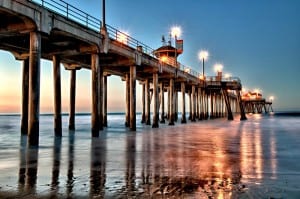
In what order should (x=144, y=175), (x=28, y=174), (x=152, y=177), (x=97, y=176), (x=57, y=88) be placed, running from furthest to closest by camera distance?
(x=57, y=88), (x=28, y=174), (x=144, y=175), (x=97, y=176), (x=152, y=177)

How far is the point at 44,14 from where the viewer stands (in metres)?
16.3

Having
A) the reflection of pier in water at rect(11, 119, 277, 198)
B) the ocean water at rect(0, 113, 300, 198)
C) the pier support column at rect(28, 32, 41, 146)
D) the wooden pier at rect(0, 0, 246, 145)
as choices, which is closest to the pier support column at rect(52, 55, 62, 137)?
the wooden pier at rect(0, 0, 246, 145)

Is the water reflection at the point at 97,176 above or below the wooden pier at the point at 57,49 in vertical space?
below

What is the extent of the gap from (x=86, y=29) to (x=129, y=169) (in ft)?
45.1

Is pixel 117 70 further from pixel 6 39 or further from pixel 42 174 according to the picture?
pixel 42 174

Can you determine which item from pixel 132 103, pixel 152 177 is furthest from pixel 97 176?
pixel 132 103

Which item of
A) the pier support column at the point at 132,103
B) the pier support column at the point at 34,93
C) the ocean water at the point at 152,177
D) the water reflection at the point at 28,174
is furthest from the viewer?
the pier support column at the point at 132,103

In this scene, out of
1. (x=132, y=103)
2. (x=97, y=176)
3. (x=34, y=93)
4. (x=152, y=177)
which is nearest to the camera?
(x=152, y=177)

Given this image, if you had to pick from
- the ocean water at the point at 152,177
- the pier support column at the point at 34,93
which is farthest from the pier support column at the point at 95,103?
the ocean water at the point at 152,177

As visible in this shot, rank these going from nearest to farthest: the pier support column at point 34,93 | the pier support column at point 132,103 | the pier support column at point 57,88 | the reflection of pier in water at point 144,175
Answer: the reflection of pier in water at point 144,175, the pier support column at point 34,93, the pier support column at point 57,88, the pier support column at point 132,103

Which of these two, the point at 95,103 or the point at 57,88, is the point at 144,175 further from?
the point at 57,88

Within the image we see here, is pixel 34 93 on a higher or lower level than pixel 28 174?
higher

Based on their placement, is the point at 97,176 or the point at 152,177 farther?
the point at 97,176

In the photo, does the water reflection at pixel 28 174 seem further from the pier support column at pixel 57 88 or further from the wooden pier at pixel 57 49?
the pier support column at pixel 57 88
